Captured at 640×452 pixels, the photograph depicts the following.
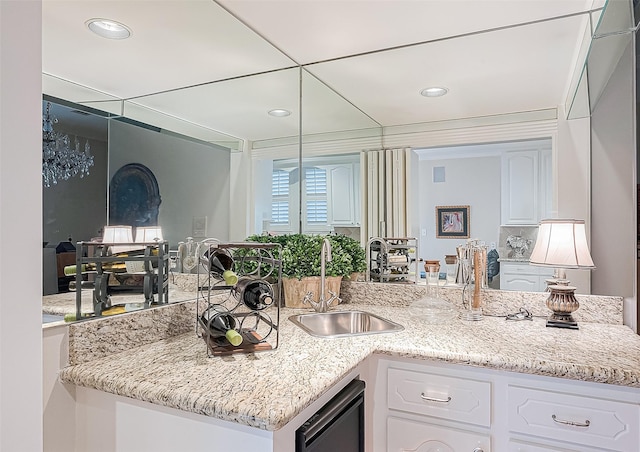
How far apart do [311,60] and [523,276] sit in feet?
5.33

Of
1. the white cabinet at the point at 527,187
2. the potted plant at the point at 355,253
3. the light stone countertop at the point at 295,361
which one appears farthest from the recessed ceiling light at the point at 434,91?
the light stone countertop at the point at 295,361

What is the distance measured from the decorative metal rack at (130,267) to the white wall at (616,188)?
193 cm

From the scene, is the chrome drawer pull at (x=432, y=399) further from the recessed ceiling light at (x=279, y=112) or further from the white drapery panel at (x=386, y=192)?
the recessed ceiling light at (x=279, y=112)

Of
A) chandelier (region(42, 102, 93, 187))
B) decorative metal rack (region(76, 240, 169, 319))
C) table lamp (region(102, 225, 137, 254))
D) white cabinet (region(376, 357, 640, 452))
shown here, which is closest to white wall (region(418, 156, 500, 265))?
white cabinet (region(376, 357, 640, 452))

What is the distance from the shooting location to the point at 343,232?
7.98 ft

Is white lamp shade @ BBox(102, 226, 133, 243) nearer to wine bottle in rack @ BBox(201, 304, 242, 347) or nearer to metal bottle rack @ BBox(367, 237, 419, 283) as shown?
wine bottle in rack @ BBox(201, 304, 242, 347)

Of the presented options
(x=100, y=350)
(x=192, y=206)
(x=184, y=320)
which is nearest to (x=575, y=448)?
(x=184, y=320)

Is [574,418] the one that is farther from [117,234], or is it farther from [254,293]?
[117,234]

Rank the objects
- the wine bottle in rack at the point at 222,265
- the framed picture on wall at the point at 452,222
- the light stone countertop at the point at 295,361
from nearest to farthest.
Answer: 1. the light stone countertop at the point at 295,361
2. the wine bottle in rack at the point at 222,265
3. the framed picture on wall at the point at 452,222

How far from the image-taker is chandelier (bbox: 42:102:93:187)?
112 cm

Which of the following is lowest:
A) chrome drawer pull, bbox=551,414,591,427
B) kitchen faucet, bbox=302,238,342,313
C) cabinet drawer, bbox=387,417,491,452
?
cabinet drawer, bbox=387,417,491,452

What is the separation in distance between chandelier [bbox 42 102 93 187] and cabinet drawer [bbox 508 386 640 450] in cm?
158

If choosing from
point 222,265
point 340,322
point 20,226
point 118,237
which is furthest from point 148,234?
point 340,322

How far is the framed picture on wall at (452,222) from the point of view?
2.08m
